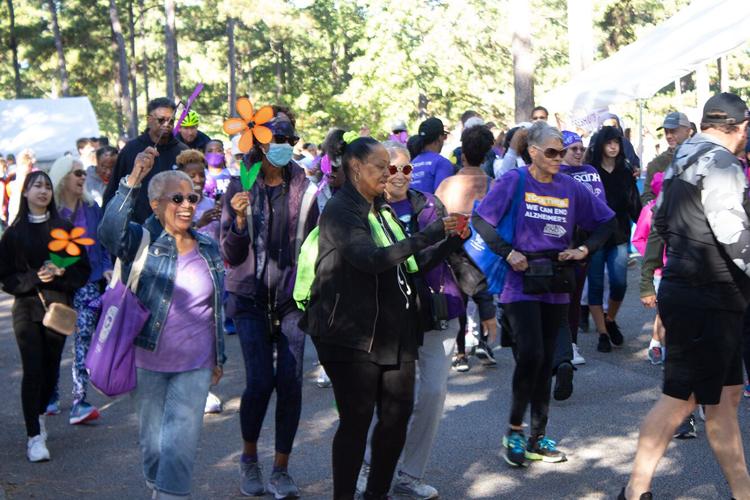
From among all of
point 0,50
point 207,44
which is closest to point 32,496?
point 0,50

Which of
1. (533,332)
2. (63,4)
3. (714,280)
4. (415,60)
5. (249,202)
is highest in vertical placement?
(63,4)

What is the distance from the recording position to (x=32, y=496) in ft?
20.7

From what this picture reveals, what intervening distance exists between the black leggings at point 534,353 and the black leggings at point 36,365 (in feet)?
10.2

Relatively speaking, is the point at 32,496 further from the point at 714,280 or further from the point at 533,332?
the point at 714,280

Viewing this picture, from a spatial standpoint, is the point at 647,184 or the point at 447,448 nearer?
the point at 447,448

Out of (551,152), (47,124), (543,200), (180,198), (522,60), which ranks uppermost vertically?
(522,60)

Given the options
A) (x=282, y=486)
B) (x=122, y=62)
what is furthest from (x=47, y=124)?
(x=282, y=486)

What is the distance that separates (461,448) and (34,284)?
3003mm

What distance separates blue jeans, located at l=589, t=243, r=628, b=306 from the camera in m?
9.97

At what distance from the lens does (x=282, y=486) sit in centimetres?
594

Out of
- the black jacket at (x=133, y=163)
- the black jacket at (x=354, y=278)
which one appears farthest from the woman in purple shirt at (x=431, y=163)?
the black jacket at (x=354, y=278)

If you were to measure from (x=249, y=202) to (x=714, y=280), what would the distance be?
242 cm

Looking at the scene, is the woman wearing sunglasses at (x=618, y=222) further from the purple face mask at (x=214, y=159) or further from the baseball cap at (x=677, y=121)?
the purple face mask at (x=214, y=159)

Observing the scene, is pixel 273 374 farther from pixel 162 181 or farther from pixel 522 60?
pixel 522 60
